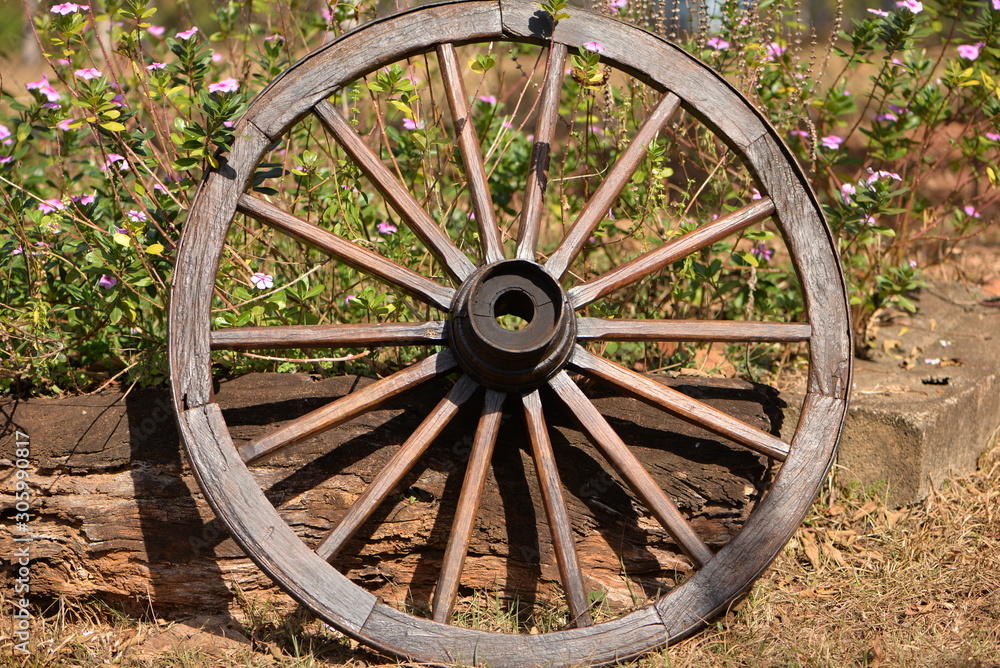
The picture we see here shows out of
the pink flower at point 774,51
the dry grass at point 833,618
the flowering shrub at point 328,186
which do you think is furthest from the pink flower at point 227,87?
the pink flower at point 774,51

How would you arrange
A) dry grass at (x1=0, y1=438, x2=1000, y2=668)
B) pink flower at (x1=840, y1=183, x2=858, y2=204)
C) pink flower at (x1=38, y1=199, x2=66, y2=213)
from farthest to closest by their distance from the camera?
pink flower at (x1=840, y1=183, x2=858, y2=204), pink flower at (x1=38, y1=199, x2=66, y2=213), dry grass at (x1=0, y1=438, x2=1000, y2=668)

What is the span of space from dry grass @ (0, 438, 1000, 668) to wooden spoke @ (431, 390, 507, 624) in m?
0.24

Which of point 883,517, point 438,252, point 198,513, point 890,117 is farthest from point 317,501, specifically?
point 890,117

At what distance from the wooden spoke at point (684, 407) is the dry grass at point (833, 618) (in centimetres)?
44

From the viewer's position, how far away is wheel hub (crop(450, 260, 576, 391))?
76.4 inches

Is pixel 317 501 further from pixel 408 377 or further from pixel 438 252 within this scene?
pixel 438 252

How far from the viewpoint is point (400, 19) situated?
6.87 ft

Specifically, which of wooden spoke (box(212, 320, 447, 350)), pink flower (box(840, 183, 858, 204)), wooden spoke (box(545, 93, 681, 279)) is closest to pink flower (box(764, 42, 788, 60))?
pink flower (box(840, 183, 858, 204))

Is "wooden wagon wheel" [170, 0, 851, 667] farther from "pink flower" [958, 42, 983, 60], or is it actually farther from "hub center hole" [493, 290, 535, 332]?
"pink flower" [958, 42, 983, 60]

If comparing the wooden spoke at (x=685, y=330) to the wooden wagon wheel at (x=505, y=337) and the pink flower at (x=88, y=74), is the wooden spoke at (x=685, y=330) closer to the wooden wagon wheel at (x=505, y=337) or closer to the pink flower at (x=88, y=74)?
the wooden wagon wheel at (x=505, y=337)

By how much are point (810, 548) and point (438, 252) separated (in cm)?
140

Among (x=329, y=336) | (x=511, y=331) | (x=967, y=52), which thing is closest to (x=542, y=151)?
(x=511, y=331)

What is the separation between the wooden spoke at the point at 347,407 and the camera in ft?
6.46

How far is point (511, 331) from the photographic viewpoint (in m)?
1.97
